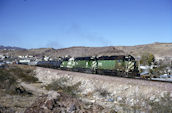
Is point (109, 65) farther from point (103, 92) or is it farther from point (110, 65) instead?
point (103, 92)

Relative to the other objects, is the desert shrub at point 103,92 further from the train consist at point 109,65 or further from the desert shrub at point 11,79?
the desert shrub at point 11,79

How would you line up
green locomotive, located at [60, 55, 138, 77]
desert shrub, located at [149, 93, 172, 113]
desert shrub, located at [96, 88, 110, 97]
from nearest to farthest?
desert shrub, located at [149, 93, 172, 113] < desert shrub, located at [96, 88, 110, 97] < green locomotive, located at [60, 55, 138, 77]

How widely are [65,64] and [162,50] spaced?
3153 inches

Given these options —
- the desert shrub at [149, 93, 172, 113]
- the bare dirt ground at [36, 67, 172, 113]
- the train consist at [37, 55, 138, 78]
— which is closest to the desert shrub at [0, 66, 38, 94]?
the bare dirt ground at [36, 67, 172, 113]

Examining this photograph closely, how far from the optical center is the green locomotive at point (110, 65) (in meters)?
27.6

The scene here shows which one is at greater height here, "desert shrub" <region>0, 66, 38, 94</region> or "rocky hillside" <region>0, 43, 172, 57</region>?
"rocky hillside" <region>0, 43, 172, 57</region>

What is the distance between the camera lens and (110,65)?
1193 inches

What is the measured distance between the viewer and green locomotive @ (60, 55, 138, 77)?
27609mm

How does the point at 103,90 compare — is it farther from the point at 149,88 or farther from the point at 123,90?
the point at 149,88

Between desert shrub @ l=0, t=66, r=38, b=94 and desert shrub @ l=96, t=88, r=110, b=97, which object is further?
desert shrub @ l=0, t=66, r=38, b=94

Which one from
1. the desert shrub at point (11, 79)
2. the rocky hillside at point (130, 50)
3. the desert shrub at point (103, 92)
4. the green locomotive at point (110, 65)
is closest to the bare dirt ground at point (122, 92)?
the desert shrub at point (103, 92)

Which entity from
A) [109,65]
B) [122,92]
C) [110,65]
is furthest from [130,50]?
[122,92]

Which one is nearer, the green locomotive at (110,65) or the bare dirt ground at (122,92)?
the bare dirt ground at (122,92)

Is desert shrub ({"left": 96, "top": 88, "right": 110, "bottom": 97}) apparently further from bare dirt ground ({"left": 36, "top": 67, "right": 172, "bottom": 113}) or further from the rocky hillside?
the rocky hillside
